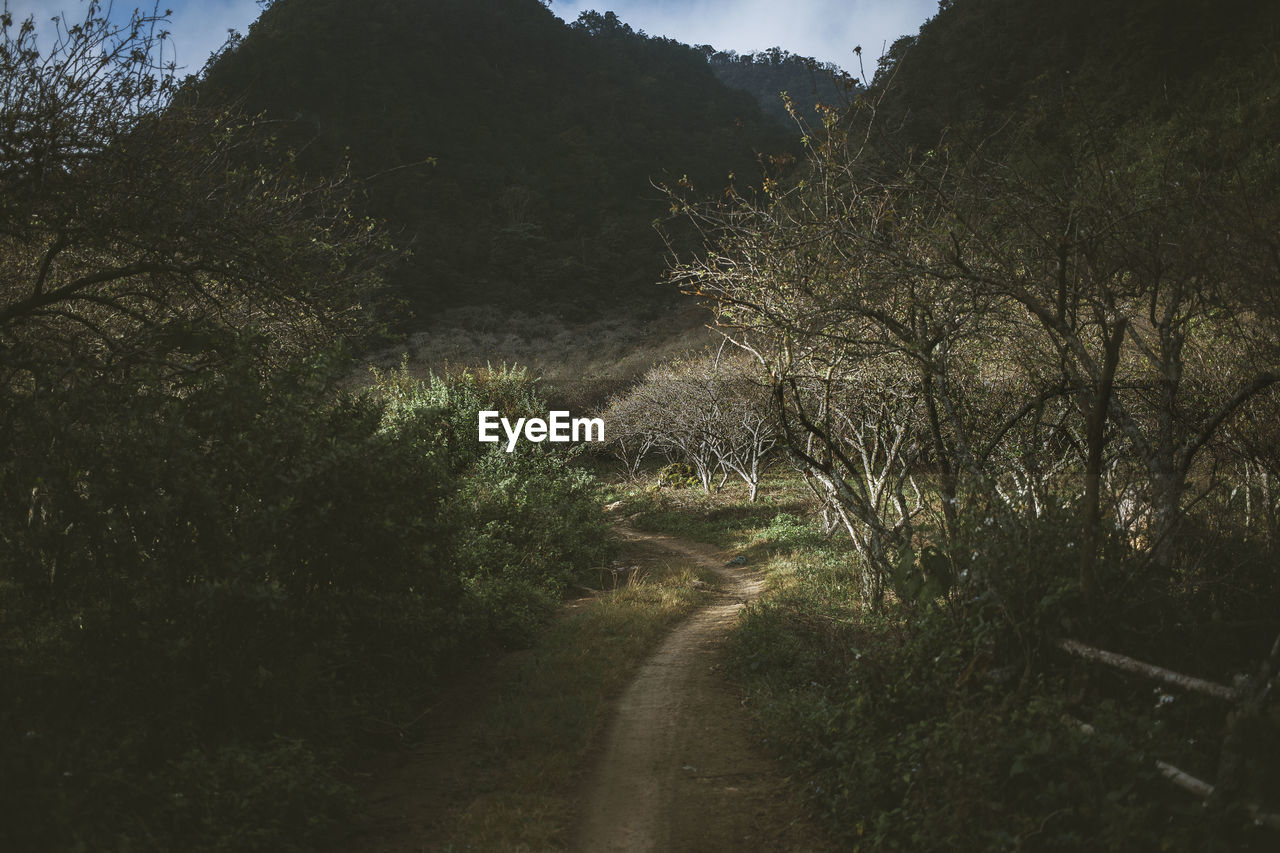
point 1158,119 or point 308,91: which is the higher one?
point 308,91

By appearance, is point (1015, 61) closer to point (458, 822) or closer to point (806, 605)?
point (806, 605)

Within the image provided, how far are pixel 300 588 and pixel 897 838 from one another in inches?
197

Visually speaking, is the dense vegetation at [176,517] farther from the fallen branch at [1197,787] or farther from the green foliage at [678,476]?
the green foliage at [678,476]

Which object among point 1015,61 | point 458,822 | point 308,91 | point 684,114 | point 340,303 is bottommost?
point 458,822

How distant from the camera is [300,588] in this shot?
6.83m

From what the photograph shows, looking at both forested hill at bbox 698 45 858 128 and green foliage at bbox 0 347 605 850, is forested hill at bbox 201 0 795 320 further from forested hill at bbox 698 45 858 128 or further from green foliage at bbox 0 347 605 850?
green foliage at bbox 0 347 605 850

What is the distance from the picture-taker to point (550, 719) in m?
7.33

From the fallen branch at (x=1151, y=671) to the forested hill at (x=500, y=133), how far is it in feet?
149

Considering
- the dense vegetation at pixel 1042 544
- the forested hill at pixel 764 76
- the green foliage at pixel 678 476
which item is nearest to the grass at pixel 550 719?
the dense vegetation at pixel 1042 544

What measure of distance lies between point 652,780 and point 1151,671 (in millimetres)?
3552

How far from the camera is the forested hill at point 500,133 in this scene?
5288 centimetres

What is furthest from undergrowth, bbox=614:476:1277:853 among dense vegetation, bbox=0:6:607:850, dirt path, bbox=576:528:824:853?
dense vegetation, bbox=0:6:607:850

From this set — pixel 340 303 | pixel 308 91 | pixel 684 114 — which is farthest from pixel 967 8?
pixel 340 303

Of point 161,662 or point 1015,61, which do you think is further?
point 1015,61
